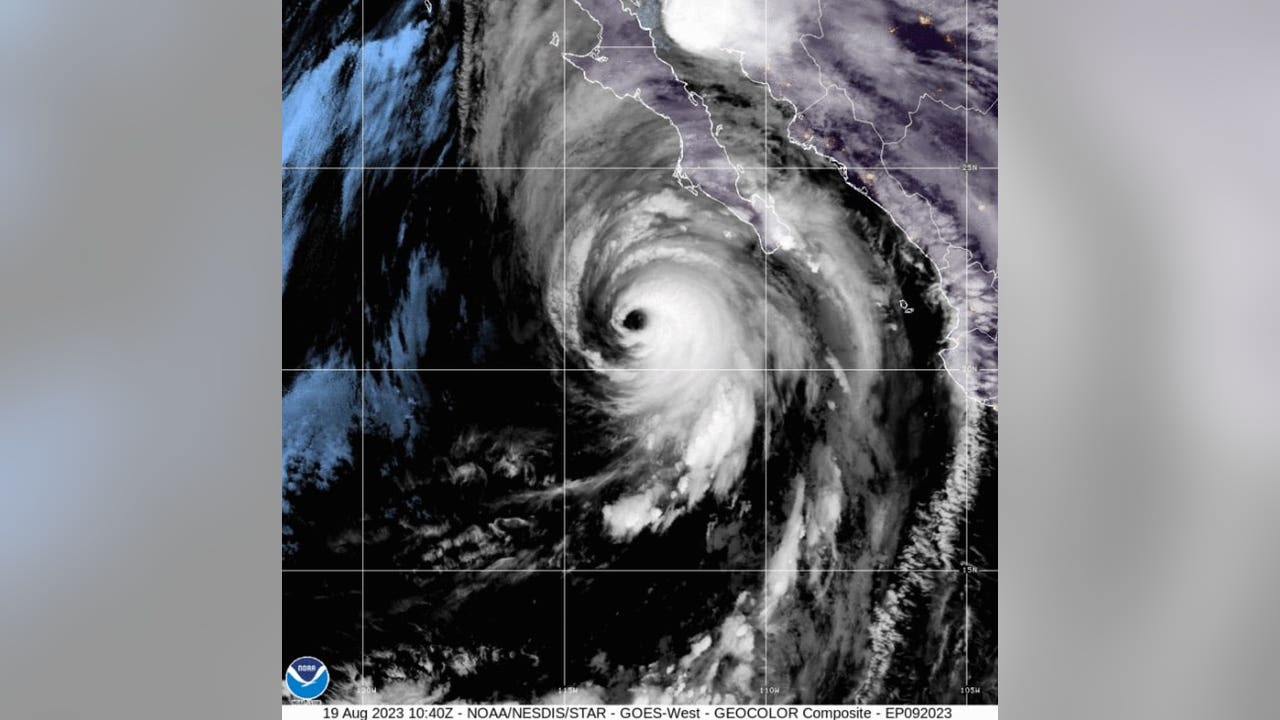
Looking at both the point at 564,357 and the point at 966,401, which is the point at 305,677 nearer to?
the point at 564,357

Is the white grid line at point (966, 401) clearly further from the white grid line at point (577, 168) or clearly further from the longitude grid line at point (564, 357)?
the longitude grid line at point (564, 357)

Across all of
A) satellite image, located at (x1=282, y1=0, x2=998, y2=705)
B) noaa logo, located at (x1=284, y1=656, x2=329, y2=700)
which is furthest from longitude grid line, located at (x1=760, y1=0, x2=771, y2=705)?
noaa logo, located at (x1=284, y1=656, x2=329, y2=700)

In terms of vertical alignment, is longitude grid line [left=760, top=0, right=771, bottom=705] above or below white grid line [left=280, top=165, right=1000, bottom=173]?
below

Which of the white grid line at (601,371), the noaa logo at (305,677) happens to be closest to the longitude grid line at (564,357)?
the white grid line at (601,371)
